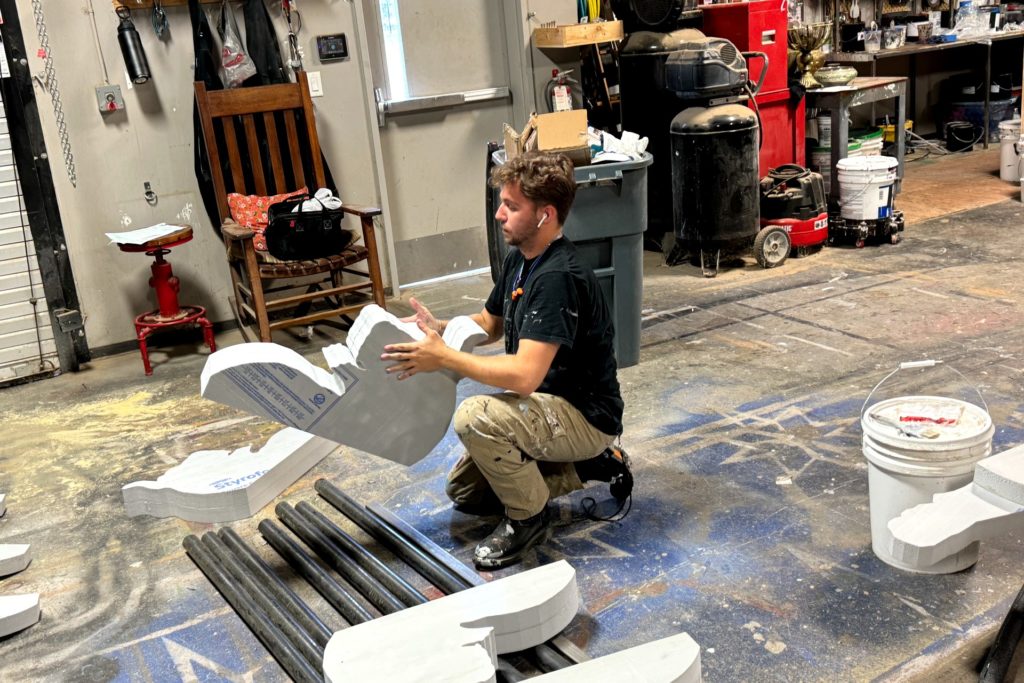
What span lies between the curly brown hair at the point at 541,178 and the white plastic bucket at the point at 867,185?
11.9 ft

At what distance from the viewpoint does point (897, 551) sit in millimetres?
2543

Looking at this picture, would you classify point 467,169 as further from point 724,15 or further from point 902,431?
point 902,431

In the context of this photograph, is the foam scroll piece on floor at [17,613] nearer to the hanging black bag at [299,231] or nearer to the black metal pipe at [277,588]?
the black metal pipe at [277,588]

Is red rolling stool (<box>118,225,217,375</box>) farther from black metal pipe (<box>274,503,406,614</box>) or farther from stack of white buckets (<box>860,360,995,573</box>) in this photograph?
stack of white buckets (<box>860,360,995,573</box>)

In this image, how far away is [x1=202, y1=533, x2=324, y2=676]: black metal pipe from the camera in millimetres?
2375

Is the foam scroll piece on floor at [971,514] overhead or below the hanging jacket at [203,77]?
below

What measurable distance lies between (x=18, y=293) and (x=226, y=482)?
93.6 inches

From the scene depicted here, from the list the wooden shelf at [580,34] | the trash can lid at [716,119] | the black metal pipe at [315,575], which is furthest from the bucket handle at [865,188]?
the black metal pipe at [315,575]

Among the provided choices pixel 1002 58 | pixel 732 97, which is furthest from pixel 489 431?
pixel 1002 58

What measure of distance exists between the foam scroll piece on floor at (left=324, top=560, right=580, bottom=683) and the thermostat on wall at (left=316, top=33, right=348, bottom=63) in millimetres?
3836

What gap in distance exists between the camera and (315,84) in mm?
5426

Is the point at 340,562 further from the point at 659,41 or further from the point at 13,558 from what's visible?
the point at 659,41

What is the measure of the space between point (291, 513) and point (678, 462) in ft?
4.35

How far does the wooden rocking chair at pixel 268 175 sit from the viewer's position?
15.8ft
